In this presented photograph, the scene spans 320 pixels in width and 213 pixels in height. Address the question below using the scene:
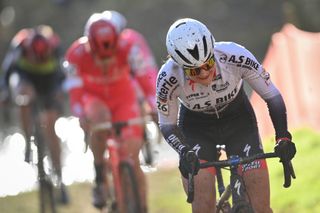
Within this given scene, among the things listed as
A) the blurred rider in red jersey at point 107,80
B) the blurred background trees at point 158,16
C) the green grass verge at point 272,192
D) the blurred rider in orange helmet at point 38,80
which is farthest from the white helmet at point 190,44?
the blurred background trees at point 158,16

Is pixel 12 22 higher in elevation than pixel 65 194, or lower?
higher

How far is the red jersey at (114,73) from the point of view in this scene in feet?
34.0

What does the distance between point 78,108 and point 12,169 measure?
7.91 metres

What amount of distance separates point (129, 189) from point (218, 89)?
8.67 ft

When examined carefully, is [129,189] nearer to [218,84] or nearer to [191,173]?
[218,84]

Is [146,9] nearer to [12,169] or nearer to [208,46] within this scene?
[12,169]

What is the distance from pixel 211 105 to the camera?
7.43 metres

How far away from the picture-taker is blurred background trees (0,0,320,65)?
26938mm

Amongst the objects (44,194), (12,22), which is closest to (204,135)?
(44,194)

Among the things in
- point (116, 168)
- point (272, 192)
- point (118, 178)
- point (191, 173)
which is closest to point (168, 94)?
point (191, 173)

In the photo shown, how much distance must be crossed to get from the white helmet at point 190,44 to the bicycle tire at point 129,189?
2.86 meters

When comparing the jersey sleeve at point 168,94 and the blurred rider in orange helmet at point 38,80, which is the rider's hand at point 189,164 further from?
the blurred rider in orange helmet at point 38,80

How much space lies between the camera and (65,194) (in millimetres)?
13781

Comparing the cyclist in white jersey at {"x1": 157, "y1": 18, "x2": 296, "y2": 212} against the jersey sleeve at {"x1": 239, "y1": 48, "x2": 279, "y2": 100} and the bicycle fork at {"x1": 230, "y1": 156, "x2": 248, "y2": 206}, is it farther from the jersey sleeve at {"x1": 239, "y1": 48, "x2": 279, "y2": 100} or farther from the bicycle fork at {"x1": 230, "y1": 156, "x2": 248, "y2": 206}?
the bicycle fork at {"x1": 230, "y1": 156, "x2": 248, "y2": 206}
